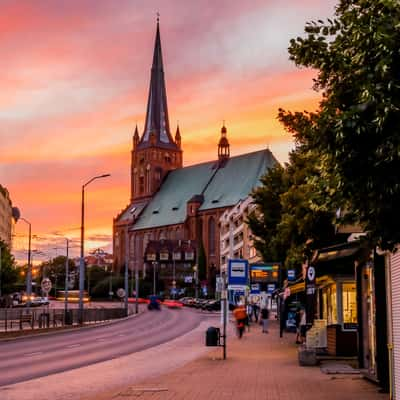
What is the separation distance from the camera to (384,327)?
A: 15484 mm

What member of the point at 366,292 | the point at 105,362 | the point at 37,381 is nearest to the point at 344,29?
the point at 366,292

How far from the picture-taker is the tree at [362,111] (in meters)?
8.45

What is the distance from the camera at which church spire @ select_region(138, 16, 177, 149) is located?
175625 millimetres

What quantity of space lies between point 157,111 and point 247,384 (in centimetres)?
16229

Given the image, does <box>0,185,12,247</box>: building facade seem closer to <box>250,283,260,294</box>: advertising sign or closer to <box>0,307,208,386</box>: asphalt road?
<box>250,283,260,294</box>: advertising sign

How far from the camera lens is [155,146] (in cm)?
17812

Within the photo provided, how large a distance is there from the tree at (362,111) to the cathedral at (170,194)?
131 meters

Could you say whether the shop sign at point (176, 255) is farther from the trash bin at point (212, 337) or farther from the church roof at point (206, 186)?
the trash bin at point (212, 337)

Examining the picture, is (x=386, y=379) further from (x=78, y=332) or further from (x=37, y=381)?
(x=78, y=332)

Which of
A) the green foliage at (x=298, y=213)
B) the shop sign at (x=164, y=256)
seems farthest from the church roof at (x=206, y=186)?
the green foliage at (x=298, y=213)

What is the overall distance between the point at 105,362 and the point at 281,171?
636 inches

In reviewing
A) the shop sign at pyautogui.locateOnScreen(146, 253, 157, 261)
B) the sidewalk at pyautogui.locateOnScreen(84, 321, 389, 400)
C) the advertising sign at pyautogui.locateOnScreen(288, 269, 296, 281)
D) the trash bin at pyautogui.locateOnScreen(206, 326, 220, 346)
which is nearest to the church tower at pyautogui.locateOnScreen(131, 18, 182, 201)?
the shop sign at pyautogui.locateOnScreen(146, 253, 157, 261)

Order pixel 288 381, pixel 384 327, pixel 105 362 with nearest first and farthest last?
pixel 384 327 → pixel 288 381 → pixel 105 362

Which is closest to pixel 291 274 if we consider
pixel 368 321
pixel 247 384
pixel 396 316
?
pixel 368 321
